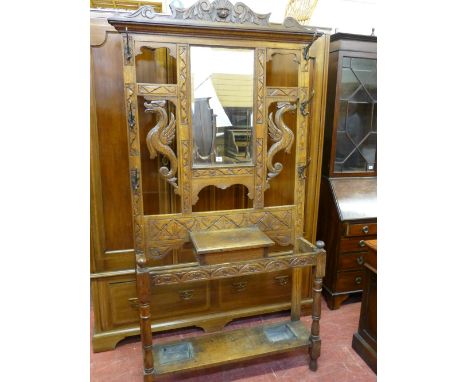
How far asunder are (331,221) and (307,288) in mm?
532

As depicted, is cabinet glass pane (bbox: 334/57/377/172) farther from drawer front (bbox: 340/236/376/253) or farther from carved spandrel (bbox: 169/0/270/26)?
carved spandrel (bbox: 169/0/270/26)

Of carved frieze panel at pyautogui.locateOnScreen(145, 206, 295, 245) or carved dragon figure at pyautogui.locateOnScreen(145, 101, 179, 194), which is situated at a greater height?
carved dragon figure at pyautogui.locateOnScreen(145, 101, 179, 194)

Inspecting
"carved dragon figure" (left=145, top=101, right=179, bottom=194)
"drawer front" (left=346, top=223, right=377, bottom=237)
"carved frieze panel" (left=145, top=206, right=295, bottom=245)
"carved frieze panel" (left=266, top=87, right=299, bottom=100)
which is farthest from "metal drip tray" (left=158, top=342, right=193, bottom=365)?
"carved frieze panel" (left=266, top=87, right=299, bottom=100)

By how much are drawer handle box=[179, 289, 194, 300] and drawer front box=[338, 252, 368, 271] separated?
111cm

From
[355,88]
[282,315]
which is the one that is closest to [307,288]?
[282,315]

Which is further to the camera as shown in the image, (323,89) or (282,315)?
(282,315)

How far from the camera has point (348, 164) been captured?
8.27 feet

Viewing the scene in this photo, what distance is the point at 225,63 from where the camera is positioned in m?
1.71

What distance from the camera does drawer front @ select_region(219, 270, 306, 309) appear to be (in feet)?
7.36

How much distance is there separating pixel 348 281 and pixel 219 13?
2030mm

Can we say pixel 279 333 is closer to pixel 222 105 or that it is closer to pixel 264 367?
pixel 264 367

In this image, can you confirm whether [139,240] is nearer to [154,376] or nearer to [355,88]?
[154,376]

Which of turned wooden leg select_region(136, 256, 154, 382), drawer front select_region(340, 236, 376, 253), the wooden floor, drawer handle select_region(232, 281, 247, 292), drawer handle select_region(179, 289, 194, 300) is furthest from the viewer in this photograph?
drawer front select_region(340, 236, 376, 253)

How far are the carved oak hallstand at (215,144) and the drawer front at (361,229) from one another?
1.97 feet
